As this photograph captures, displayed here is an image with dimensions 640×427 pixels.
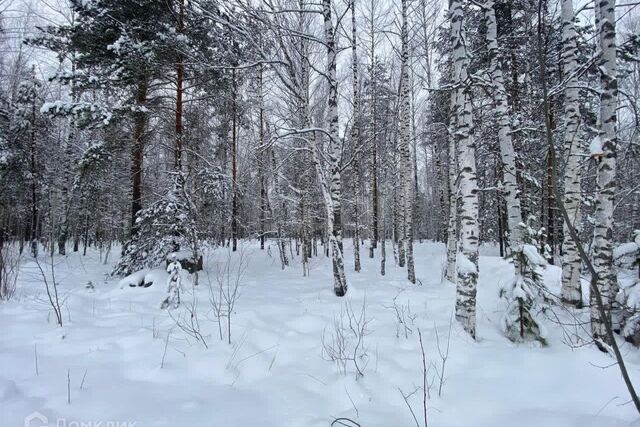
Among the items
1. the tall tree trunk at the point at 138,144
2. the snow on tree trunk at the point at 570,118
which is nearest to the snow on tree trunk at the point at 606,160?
the snow on tree trunk at the point at 570,118

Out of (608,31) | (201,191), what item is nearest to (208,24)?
(201,191)

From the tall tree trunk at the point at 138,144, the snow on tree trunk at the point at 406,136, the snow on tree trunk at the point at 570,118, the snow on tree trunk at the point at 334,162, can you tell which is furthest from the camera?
the tall tree trunk at the point at 138,144

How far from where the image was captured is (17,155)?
1302 cm

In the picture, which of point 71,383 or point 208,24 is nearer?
point 71,383

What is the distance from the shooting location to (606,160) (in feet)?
12.7

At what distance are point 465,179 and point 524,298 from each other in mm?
1777

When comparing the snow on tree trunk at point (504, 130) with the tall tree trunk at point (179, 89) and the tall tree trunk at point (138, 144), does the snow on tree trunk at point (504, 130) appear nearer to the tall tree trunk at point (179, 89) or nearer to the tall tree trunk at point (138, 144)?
the tall tree trunk at point (179, 89)

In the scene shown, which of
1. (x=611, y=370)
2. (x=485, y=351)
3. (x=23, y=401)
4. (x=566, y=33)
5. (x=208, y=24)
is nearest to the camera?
(x=23, y=401)

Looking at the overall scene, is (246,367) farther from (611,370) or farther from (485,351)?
(611,370)

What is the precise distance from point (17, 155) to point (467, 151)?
17.3m

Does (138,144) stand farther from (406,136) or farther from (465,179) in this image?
(465,179)

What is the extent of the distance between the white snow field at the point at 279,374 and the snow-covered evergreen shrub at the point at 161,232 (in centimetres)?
273

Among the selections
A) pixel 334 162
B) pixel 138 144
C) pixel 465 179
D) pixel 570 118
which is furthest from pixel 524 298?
pixel 138 144

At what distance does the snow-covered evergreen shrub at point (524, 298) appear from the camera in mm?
4059
